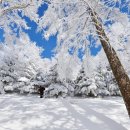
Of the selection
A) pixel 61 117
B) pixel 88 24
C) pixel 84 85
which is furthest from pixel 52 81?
pixel 88 24

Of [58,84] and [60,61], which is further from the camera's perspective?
[58,84]

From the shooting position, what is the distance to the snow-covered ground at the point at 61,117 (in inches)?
427

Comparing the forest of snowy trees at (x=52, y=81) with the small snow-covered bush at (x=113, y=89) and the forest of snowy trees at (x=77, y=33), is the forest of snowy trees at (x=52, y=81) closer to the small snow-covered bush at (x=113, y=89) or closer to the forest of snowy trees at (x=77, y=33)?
the small snow-covered bush at (x=113, y=89)

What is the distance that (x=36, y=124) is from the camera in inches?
439

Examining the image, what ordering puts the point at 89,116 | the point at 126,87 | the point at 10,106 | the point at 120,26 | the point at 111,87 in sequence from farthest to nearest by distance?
the point at 111,87 < the point at 10,106 < the point at 89,116 < the point at 120,26 < the point at 126,87

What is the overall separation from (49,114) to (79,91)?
26175 millimetres

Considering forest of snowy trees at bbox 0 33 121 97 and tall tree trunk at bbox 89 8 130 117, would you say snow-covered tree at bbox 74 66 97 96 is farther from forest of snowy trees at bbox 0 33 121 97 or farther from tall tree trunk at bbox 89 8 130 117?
tall tree trunk at bbox 89 8 130 117

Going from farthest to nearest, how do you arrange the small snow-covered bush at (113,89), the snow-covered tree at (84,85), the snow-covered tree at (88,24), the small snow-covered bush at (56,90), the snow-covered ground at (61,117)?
1. the small snow-covered bush at (113,89)
2. the snow-covered tree at (84,85)
3. the small snow-covered bush at (56,90)
4. the snow-covered ground at (61,117)
5. the snow-covered tree at (88,24)

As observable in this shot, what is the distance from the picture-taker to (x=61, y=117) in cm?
1212

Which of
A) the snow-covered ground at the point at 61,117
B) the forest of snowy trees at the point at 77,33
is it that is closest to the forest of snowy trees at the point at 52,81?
the snow-covered ground at the point at 61,117

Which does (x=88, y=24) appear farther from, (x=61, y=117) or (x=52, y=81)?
(x=52, y=81)

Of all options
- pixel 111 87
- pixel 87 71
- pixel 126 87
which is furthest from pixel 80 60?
pixel 111 87

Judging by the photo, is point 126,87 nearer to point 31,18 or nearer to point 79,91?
point 31,18

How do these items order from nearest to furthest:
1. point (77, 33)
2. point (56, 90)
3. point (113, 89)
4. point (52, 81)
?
point (77, 33)
point (56, 90)
point (52, 81)
point (113, 89)
